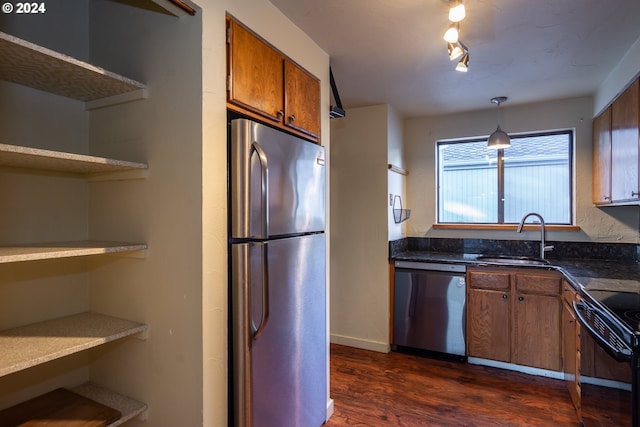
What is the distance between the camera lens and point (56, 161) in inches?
49.4

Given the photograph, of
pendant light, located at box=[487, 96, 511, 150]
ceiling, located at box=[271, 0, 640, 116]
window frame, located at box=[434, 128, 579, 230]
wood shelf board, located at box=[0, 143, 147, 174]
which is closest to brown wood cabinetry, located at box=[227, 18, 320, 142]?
ceiling, located at box=[271, 0, 640, 116]

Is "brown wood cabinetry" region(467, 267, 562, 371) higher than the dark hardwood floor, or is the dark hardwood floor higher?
"brown wood cabinetry" region(467, 267, 562, 371)

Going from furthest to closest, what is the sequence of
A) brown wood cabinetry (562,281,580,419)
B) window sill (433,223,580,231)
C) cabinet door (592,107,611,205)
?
window sill (433,223,580,231), cabinet door (592,107,611,205), brown wood cabinetry (562,281,580,419)

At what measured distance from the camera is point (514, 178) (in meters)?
3.46

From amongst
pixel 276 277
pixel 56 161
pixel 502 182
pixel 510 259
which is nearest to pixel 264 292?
pixel 276 277

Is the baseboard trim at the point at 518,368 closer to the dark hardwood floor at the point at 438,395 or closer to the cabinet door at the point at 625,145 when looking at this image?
the dark hardwood floor at the point at 438,395

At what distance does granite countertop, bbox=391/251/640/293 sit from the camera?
1930 millimetres

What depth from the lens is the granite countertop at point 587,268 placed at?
1.93 meters

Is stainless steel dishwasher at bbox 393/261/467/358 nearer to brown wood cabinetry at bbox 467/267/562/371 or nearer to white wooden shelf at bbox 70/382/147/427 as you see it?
brown wood cabinetry at bbox 467/267/562/371

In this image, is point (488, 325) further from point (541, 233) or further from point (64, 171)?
point (64, 171)

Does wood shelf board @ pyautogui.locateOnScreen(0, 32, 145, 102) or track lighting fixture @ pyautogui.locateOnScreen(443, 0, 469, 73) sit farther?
track lighting fixture @ pyautogui.locateOnScreen(443, 0, 469, 73)

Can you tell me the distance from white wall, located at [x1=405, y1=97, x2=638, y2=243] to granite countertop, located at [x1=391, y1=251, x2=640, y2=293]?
26 centimetres

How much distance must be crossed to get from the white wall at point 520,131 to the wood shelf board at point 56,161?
9.74 ft

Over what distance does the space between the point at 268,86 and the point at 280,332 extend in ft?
3.82
